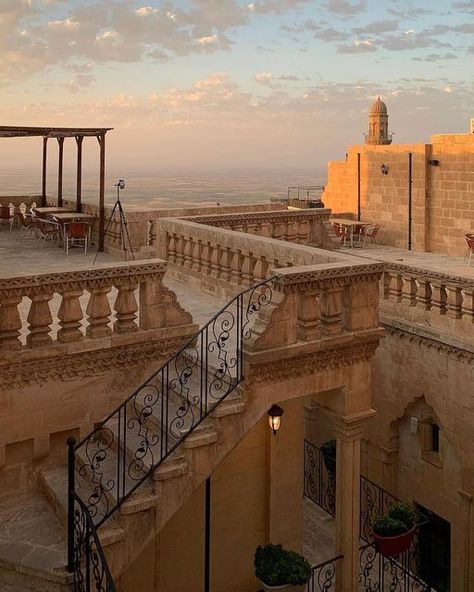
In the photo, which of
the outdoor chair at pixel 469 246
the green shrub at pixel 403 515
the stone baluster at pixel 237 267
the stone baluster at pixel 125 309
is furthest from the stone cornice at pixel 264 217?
the green shrub at pixel 403 515

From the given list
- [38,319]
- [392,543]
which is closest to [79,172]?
[38,319]

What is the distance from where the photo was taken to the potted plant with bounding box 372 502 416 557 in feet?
31.3

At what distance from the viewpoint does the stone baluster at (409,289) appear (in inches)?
Result: 424

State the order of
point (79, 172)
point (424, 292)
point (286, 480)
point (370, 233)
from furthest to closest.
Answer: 1. point (370, 233)
2. point (79, 172)
3. point (424, 292)
4. point (286, 480)

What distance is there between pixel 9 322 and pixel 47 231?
9507mm

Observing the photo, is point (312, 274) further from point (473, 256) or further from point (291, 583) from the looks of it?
point (473, 256)

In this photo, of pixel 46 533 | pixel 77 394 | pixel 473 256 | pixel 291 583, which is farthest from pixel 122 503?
pixel 473 256

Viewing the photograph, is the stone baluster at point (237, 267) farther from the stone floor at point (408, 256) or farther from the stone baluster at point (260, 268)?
the stone floor at point (408, 256)

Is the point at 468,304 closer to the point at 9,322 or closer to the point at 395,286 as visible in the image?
the point at 395,286

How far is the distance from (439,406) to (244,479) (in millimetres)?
4076

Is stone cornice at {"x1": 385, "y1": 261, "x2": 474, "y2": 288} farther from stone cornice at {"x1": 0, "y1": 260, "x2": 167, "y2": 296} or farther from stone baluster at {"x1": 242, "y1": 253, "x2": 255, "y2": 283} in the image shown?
stone cornice at {"x1": 0, "y1": 260, "x2": 167, "y2": 296}

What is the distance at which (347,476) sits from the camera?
7734 mm

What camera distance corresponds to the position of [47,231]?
50.4 feet

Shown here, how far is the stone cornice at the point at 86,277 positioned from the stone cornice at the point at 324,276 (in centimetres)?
131
